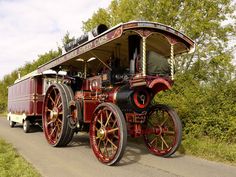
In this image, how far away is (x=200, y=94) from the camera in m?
10.5

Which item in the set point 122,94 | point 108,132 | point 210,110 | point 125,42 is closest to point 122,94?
point 122,94

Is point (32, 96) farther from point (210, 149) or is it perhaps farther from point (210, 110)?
point (210, 149)

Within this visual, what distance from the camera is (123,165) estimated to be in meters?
6.84

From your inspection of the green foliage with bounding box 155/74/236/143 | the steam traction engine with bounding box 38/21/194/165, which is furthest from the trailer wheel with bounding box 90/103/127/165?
the green foliage with bounding box 155/74/236/143

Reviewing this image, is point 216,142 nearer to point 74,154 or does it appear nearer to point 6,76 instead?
point 74,154

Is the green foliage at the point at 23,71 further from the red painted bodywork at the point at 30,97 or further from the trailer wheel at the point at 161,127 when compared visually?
the trailer wheel at the point at 161,127

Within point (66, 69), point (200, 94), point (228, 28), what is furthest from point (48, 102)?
point (228, 28)

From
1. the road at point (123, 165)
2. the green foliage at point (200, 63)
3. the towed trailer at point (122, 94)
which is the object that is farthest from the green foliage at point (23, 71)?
the road at point (123, 165)

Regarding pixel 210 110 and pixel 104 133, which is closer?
pixel 104 133

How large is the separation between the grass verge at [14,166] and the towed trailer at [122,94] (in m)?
1.46

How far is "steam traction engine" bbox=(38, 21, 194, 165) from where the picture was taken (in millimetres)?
7039

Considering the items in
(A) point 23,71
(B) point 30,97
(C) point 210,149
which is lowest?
(C) point 210,149

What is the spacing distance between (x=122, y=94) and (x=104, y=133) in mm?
1060

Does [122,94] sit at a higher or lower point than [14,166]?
higher
